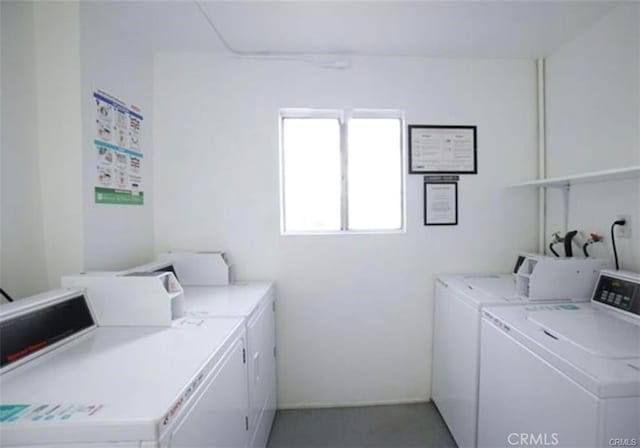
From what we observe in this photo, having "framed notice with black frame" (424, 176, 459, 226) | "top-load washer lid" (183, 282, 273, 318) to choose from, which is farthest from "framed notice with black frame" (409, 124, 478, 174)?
"top-load washer lid" (183, 282, 273, 318)

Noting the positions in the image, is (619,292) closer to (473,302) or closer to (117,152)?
(473,302)

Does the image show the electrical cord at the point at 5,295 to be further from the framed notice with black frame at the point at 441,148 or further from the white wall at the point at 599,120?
the white wall at the point at 599,120

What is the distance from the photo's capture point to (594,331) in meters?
1.17

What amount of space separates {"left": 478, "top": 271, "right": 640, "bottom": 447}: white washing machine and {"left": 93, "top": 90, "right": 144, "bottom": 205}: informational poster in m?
2.24

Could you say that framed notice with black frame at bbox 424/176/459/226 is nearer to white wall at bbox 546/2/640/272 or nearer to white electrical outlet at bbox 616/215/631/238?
white wall at bbox 546/2/640/272

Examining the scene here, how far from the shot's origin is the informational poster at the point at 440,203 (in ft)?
7.15

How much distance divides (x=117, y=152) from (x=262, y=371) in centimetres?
162

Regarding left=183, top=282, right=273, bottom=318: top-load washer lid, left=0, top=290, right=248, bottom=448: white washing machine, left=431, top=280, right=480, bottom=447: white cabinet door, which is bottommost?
left=431, top=280, right=480, bottom=447: white cabinet door


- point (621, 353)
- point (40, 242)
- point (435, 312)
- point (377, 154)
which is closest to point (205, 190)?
point (40, 242)

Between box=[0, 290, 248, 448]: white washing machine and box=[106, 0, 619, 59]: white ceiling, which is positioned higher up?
box=[106, 0, 619, 59]: white ceiling

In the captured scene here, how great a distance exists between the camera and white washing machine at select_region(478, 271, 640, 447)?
84cm

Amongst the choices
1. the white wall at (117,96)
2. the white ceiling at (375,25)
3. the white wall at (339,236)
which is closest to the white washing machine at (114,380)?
the white wall at (117,96)

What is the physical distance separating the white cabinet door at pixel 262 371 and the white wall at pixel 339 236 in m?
0.19

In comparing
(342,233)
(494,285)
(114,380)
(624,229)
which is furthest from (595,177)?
(114,380)
